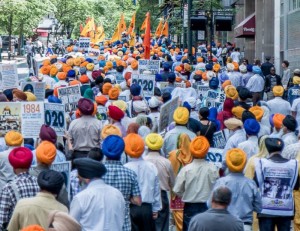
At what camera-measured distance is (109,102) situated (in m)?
16.7

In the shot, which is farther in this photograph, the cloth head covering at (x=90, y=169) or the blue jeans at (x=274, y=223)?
the blue jeans at (x=274, y=223)

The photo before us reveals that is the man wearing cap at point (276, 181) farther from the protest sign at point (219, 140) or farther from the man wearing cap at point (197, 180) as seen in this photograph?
the protest sign at point (219, 140)

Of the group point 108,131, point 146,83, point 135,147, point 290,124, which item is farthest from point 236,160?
point 146,83

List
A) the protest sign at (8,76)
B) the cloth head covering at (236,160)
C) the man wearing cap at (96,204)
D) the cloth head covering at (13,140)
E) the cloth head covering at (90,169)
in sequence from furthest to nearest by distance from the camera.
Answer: the protest sign at (8,76), the cloth head covering at (13,140), the cloth head covering at (236,160), the cloth head covering at (90,169), the man wearing cap at (96,204)

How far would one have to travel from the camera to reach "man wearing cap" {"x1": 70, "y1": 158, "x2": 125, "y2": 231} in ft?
27.2

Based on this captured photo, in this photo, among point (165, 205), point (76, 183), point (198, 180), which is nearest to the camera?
point (76, 183)

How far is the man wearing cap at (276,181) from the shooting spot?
34.3ft

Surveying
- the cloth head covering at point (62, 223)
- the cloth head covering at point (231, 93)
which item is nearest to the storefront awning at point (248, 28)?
the cloth head covering at point (231, 93)

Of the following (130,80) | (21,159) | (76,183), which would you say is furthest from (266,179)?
(130,80)

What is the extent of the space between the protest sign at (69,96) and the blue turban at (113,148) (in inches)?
286

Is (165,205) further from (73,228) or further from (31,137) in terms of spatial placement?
(73,228)

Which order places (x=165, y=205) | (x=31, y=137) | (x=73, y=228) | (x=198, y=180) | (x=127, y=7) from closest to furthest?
(x=73, y=228) < (x=198, y=180) < (x=165, y=205) < (x=31, y=137) < (x=127, y=7)

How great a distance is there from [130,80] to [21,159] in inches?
461

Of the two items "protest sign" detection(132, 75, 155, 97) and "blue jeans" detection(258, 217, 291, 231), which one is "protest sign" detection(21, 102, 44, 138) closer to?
"blue jeans" detection(258, 217, 291, 231)
